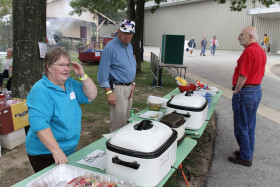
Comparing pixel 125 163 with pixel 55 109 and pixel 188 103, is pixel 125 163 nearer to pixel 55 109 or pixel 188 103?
pixel 55 109

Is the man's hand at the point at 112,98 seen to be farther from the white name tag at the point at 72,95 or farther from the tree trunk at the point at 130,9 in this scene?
the tree trunk at the point at 130,9

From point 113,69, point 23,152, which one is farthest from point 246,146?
point 23,152

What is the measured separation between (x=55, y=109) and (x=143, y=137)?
2.43ft

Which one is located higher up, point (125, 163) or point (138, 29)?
point (138, 29)

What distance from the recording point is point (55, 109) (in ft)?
6.05

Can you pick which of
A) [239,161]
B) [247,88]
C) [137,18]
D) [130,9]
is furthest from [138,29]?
[239,161]

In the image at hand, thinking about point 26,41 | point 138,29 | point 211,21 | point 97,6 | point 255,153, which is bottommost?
point 255,153

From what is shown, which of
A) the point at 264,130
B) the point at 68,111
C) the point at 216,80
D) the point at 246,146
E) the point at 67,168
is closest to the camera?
the point at 67,168

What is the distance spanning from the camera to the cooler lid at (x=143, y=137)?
1515 millimetres

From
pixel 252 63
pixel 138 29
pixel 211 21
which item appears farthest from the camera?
pixel 211 21

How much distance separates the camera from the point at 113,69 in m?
3.24

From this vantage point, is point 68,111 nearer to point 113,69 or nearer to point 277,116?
point 113,69

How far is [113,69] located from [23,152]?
81.5 inches

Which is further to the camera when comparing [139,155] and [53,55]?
[53,55]
